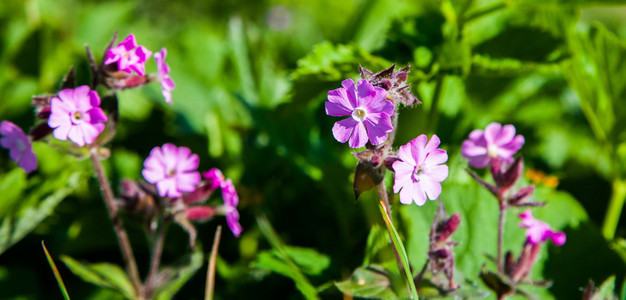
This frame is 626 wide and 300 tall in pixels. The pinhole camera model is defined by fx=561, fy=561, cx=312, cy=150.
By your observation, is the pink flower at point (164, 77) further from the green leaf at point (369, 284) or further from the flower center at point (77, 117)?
the green leaf at point (369, 284)

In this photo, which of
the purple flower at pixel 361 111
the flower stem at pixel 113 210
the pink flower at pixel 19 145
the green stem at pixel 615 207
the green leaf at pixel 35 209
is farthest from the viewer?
the green stem at pixel 615 207

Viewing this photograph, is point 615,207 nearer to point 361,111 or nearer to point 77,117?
point 361,111

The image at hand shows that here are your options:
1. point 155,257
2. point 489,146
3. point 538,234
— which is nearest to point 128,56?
point 155,257

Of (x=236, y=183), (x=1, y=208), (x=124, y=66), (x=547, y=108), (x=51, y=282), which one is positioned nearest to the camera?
(x=124, y=66)

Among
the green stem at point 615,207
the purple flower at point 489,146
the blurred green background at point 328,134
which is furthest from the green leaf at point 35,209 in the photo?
the green stem at point 615,207

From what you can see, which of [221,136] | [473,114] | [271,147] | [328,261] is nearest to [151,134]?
[221,136]

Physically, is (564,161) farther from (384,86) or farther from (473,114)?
(384,86)

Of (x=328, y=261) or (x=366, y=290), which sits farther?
(x=328, y=261)
